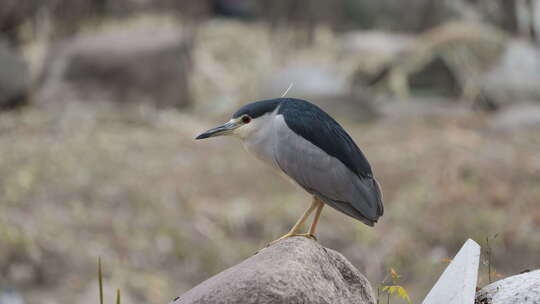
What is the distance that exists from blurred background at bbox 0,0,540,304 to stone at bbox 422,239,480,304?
1.53ft

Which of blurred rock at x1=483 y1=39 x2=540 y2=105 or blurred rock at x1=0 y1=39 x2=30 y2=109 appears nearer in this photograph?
blurred rock at x1=0 y1=39 x2=30 y2=109

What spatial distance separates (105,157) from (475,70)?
16.3 ft

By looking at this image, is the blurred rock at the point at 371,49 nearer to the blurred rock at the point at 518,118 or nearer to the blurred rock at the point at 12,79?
the blurred rock at the point at 518,118

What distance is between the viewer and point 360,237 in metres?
5.96

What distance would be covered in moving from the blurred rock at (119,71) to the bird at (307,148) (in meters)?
6.58

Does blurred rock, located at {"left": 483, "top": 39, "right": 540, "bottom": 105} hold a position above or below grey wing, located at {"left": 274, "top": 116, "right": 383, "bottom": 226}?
below

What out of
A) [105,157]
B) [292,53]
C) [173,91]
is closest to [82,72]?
[173,91]

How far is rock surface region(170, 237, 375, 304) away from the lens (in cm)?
220

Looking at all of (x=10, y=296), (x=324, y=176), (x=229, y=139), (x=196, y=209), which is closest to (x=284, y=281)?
Answer: (x=324, y=176)

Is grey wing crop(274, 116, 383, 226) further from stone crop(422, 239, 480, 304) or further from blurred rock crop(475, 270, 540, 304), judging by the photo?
blurred rock crop(475, 270, 540, 304)

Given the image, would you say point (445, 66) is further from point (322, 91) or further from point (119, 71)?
point (119, 71)

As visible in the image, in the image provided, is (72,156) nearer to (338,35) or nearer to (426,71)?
(426,71)

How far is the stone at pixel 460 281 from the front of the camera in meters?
2.40

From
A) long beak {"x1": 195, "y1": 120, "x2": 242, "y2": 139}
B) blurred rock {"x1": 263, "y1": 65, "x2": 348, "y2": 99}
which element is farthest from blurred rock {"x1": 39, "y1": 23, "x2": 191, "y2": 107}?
long beak {"x1": 195, "y1": 120, "x2": 242, "y2": 139}
